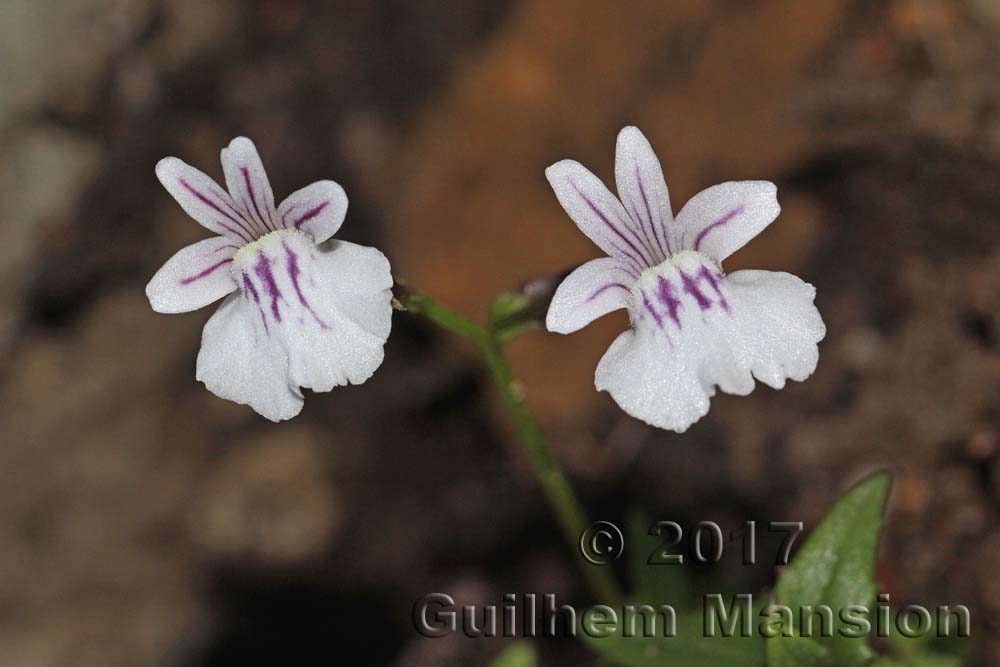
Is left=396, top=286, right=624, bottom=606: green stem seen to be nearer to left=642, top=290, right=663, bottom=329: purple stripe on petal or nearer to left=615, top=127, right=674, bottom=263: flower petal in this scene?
left=642, top=290, right=663, bottom=329: purple stripe on petal

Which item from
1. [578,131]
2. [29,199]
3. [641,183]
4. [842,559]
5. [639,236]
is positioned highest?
[578,131]

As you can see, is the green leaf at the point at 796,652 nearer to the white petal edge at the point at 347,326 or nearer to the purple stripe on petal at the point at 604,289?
the purple stripe on petal at the point at 604,289

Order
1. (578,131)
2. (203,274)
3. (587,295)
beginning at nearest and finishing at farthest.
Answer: (587,295) → (203,274) → (578,131)

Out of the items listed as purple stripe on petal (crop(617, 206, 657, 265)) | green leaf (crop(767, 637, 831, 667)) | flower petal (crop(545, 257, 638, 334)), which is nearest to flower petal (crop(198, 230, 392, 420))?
flower petal (crop(545, 257, 638, 334))

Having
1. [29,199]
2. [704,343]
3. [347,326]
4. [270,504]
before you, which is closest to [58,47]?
[29,199]

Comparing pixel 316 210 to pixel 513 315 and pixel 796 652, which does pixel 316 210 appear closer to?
pixel 513 315

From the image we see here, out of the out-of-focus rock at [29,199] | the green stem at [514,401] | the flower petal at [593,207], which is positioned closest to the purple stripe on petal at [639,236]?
the flower petal at [593,207]
